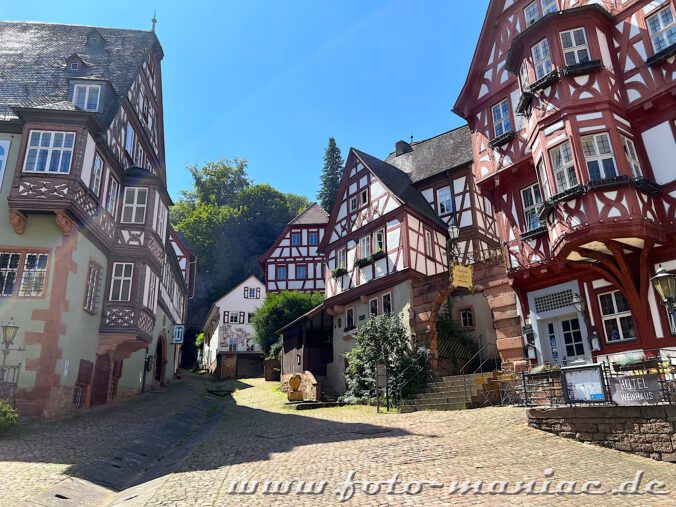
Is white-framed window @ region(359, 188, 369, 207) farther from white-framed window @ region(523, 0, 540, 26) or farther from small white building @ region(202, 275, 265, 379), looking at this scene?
small white building @ region(202, 275, 265, 379)

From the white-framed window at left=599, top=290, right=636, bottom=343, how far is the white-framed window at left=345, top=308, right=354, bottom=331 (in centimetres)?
1412

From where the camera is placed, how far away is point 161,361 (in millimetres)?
32500

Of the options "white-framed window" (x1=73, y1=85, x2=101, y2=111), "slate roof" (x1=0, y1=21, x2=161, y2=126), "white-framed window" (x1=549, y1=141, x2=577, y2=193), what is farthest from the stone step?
"white-framed window" (x1=73, y1=85, x2=101, y2=111)

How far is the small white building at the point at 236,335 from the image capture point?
48469 mm

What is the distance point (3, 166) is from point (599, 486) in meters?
19.8

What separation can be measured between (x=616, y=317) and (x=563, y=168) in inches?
186

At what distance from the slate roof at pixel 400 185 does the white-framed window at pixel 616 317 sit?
1125 cm

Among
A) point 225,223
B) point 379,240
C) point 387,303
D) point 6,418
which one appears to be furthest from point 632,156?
point 225,223

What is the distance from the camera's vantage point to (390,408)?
19156 mm

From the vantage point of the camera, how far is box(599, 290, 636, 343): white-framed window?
1437 cm

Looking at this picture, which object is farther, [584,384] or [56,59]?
[56,59]

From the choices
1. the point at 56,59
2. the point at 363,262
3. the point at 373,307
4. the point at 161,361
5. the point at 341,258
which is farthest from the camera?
the point at 161,361

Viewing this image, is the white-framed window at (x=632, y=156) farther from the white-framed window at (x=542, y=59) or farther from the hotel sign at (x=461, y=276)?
the hotel sign at (x=461, y=276)

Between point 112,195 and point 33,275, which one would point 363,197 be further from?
point 33,275
